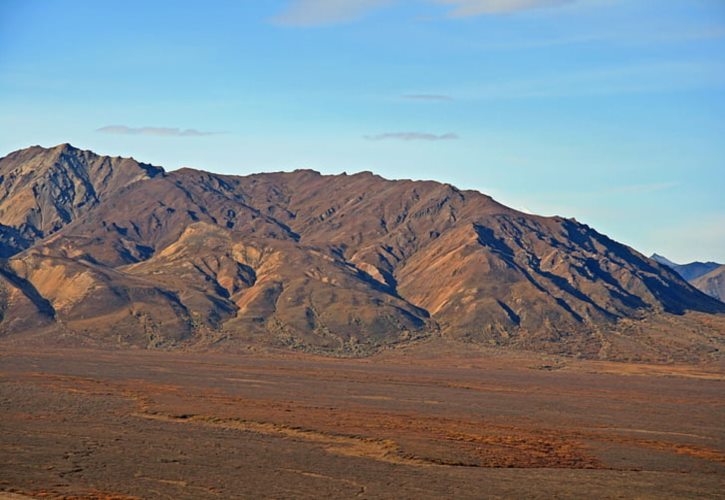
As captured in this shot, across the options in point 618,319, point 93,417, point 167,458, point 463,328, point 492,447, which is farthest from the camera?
point 618,319

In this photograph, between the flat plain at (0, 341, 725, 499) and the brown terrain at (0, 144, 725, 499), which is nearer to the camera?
the flat plain at (0, 341, 725, 499)

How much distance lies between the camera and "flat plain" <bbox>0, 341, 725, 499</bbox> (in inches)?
2041

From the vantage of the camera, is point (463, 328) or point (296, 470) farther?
point (463, 328)

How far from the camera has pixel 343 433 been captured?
7019 centimetres

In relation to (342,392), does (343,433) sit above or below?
above

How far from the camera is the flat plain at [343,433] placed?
170 feet

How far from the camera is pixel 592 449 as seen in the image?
224ft

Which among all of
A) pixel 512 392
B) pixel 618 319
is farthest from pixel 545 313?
pixel 512 392

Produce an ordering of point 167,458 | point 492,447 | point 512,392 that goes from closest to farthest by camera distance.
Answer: point 167,458
point 492,447
point 512,392

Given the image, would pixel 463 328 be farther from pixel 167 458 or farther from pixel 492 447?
pixel 167 458

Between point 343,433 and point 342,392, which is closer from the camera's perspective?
point 343,433

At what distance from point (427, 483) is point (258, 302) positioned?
5354 inches

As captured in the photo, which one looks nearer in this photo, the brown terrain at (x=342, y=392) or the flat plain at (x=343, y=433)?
the flat plain at (x=343, y=433)

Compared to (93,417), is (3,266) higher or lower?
higher
